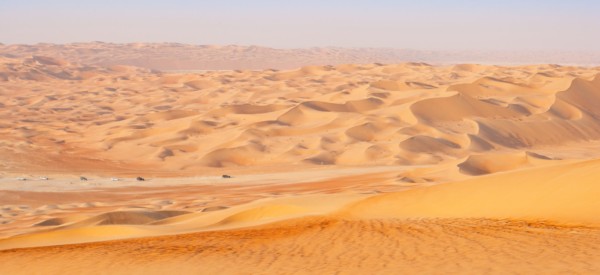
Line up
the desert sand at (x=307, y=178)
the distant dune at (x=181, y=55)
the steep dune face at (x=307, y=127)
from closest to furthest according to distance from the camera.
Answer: the desert sand at (x=307, y=178) < the steep dune face at (x=307, y=127) < the distant dune at (x=181, y=55)

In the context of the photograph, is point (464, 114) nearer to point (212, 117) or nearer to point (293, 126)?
point (293, 126)

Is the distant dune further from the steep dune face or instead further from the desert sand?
the steep dune face

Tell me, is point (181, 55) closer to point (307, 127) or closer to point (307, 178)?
point (307, 127)

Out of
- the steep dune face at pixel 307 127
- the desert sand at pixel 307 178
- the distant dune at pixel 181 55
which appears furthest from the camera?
the distant dune at pixel 181 55

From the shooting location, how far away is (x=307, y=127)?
37312 millimetres

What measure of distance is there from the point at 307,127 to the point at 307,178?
11.6m

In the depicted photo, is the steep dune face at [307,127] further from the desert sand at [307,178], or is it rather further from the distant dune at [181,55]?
the distant dune at [181,55]

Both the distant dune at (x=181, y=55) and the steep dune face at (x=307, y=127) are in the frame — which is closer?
the steep dune face at (x=307, y=127)

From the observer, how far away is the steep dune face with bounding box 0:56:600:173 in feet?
105

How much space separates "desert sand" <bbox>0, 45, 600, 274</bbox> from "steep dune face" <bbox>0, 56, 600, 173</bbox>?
0.13 m

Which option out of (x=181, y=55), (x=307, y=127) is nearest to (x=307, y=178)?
(x=307, y=127)

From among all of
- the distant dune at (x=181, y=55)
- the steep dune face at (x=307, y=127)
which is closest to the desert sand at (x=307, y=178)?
the steep dune face at (x=307, y=127)

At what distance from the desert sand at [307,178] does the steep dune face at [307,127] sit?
0.13 m

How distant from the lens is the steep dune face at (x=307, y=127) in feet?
105
